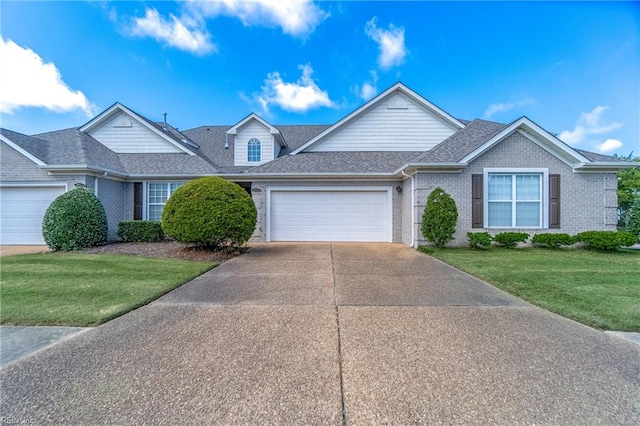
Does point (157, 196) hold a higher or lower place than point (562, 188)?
lower

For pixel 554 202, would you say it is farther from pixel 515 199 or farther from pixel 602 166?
pixel 602 166

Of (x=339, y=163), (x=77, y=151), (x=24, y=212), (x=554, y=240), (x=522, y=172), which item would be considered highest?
(x=77, y=151)

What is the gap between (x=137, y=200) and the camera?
1236 centimetres

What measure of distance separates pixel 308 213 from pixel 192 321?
835 cm

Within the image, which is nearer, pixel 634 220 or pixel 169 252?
pixel 169 252

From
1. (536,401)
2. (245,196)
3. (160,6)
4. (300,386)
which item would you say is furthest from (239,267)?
(160,6)

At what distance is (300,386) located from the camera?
2.43 m

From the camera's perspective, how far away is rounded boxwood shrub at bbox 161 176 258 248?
27.0ft

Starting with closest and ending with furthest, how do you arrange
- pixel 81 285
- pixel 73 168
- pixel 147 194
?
pixel 81 285
pixel 73 168
pixel 147 194

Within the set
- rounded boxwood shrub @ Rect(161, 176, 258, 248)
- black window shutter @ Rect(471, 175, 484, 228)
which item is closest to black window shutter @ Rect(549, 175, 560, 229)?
black window shutter @ Rect(471, 175, 484, 228)

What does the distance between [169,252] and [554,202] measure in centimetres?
1379

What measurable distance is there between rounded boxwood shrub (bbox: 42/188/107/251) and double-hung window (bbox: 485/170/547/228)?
1459cm

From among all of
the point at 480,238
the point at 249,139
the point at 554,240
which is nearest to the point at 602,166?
the point at 554,240

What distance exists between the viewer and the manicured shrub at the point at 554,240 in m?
9.33
